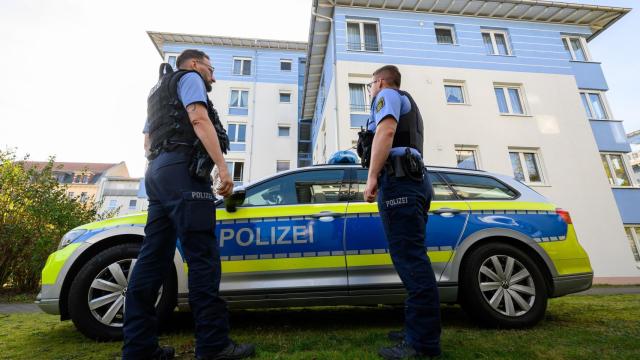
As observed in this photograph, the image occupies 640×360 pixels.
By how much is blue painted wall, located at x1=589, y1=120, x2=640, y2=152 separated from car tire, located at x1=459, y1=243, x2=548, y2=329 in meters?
13.4

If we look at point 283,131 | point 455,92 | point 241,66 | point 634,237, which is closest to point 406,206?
point 455,92

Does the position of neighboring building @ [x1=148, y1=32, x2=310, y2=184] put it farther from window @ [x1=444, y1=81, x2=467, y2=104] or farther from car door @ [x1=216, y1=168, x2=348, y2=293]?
car door @ [x1=216, y1=168, x2=348, y2=293]

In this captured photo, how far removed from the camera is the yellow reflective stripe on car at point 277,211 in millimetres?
2768

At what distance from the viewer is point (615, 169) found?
12.2 meters

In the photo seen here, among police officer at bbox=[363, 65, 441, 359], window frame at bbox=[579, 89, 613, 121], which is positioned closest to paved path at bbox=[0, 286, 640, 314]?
police officer at bbox=[363, 65, 441, 359]

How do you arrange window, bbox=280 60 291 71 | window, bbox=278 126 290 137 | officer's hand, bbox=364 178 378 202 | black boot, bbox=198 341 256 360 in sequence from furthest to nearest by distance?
window, bbox=280 60 291 71, window, bbox=278 126 290 137, officer's hand, bbox=364 178 378 202, black boot, bbox=198 341 256 360

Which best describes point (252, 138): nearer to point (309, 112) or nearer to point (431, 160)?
point (309, 112)

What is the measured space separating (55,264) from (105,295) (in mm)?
503

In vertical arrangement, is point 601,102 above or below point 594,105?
above

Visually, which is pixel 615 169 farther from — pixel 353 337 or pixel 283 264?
pixel 283 264

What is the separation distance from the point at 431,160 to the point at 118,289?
9983 millimetres

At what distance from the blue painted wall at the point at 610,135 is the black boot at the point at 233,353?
15.7 m

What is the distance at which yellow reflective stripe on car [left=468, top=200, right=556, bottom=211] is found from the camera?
3025 mm

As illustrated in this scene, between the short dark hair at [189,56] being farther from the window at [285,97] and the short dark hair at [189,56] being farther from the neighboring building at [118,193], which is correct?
the neighboring building at [118,193]
